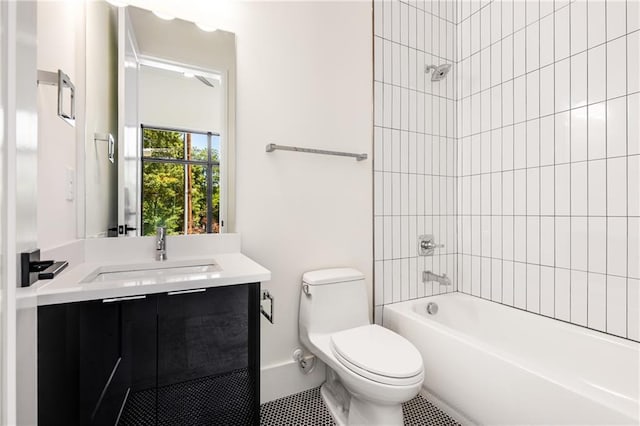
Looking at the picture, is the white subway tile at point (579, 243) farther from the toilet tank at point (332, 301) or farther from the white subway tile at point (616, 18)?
the toilet tank at point (332, 301)

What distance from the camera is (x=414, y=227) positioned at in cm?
211

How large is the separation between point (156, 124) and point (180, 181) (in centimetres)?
28

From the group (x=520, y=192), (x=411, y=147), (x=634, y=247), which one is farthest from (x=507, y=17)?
(x=634, y=247)

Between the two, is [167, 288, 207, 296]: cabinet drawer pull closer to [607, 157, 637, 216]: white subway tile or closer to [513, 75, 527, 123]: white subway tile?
[607, 157, 637, 216]: white subway tile

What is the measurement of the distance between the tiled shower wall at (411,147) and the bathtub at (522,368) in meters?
0.28

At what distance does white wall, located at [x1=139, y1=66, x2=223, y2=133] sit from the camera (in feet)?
4.72

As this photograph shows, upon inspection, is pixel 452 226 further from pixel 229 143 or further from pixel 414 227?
pixel 229 143

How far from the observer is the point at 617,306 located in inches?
58.8

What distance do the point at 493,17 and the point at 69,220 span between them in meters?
2.59

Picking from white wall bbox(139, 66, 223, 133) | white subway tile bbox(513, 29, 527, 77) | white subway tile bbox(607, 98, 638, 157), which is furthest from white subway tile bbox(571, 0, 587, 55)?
white wall bbox(139, 66, 223, 133)

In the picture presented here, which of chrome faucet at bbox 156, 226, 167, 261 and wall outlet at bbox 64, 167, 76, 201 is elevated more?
wall outlet at bbox 64, 167, 76, 201

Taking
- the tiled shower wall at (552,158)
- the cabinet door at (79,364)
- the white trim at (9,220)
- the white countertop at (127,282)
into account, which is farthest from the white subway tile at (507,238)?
the white trim at (9,220)

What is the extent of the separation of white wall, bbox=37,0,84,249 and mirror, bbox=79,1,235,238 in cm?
10

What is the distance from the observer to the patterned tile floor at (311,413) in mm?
1530
